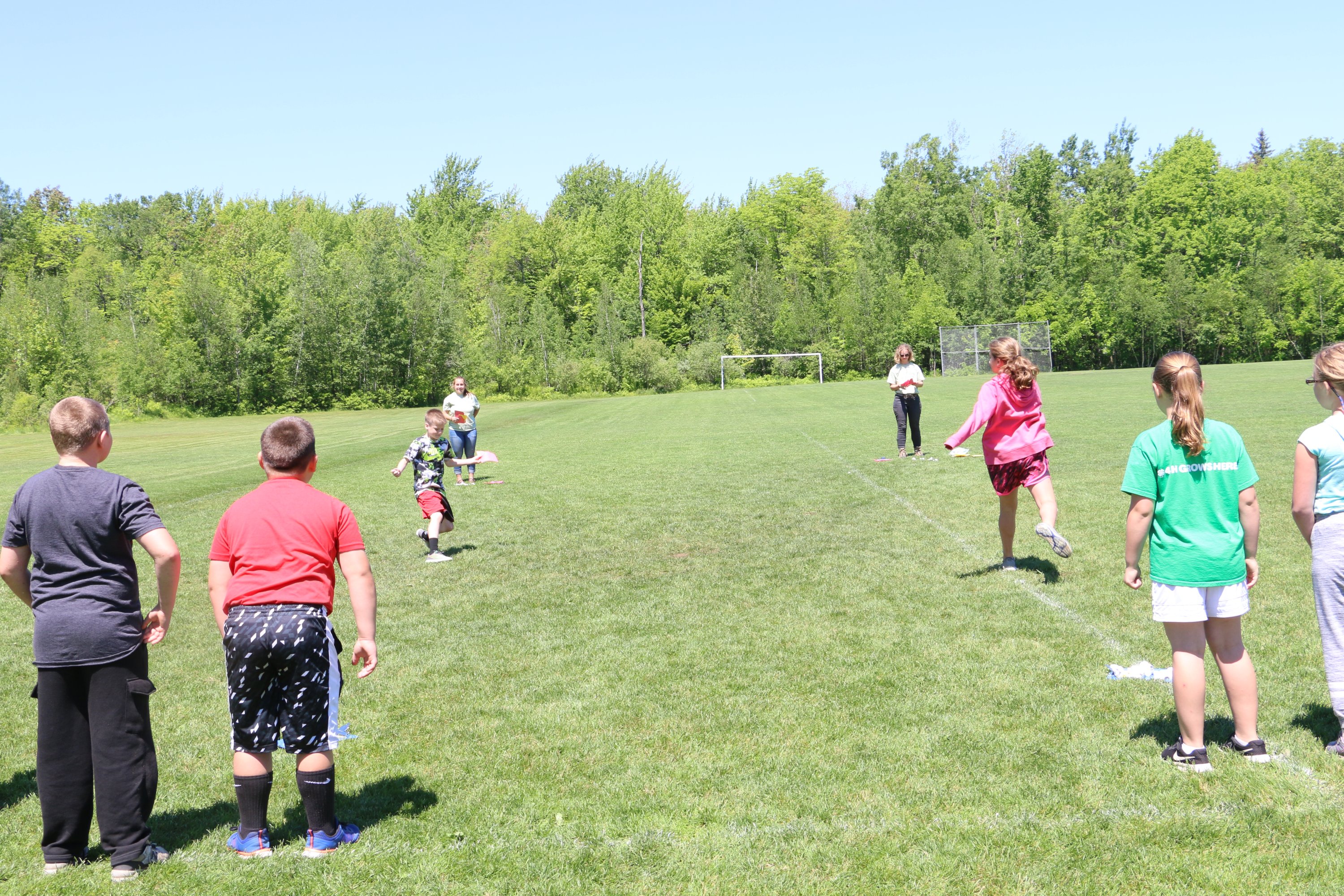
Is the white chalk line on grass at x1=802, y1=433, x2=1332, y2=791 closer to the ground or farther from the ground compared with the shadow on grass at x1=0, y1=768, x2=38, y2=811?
farther from the ground

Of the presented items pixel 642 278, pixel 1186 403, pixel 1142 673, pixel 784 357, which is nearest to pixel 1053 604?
pixel 1142 673

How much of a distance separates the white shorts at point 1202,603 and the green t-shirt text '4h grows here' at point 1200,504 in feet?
0.11

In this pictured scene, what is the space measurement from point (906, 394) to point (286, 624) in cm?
1547

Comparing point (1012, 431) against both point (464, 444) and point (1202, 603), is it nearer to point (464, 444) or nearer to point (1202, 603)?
point (1202, 603)

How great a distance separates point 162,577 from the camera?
408 cm

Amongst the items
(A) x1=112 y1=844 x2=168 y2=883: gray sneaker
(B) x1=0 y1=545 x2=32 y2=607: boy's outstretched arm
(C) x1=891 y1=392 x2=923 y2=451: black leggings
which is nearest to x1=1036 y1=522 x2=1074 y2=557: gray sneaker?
(A) x1=112 y1=844 x2=168 y2=883: gray sneaker

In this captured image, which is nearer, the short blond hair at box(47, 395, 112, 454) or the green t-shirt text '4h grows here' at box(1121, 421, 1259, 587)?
the short blond hair at box(47, 395, 112, 454)

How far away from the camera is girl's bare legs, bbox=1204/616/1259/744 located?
4.66 metres

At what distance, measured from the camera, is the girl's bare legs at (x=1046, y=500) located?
8.44 m

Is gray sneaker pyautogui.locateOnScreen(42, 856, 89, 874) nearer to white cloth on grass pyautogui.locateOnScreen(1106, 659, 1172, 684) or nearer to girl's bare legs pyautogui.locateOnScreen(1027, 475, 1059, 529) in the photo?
white cloth on grass pyautogui.locateOnScreen(1106, 659, 1172, 684)

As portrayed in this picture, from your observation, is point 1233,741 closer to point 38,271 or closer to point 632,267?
point 632,267

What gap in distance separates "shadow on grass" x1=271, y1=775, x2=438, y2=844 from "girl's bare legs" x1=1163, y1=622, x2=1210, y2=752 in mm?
3608

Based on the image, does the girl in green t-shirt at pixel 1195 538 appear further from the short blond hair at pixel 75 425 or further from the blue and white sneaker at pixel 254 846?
the short blond hair at pixel 75 425

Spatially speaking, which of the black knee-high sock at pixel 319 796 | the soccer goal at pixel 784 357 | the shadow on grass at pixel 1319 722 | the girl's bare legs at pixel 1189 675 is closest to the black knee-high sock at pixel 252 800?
the black knee-high sock at pixel 319 796
